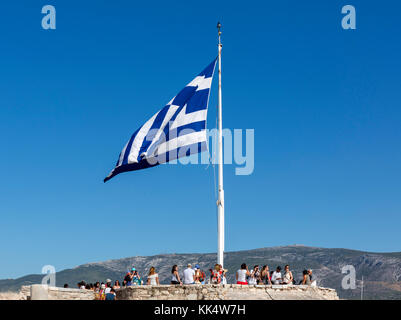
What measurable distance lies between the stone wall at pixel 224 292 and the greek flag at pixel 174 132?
789cm

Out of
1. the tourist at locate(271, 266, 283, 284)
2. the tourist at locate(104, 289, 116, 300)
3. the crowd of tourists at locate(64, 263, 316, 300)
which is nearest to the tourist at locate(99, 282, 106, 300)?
the crowd of tourists at locate(64, 263, 316, 300)

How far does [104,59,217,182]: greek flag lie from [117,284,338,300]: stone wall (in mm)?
7889

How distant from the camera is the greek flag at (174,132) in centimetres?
3856

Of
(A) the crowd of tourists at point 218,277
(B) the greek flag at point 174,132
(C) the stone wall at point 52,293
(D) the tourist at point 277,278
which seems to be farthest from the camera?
(B) the greek flag at point 174,132

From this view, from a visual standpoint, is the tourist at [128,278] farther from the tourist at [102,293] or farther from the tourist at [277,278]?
the tourist at [277,278]

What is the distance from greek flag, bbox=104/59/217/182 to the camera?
127ft

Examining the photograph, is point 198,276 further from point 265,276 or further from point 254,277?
point 265,276

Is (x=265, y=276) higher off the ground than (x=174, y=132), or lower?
lower

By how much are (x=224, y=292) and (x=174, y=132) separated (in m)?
10.5

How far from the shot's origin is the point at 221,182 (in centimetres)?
3956

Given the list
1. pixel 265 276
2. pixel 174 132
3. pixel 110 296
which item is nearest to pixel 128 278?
pixel 110 296

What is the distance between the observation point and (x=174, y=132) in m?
39.3

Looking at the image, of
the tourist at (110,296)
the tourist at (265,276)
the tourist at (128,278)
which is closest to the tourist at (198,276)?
the tourist at (265,276)
